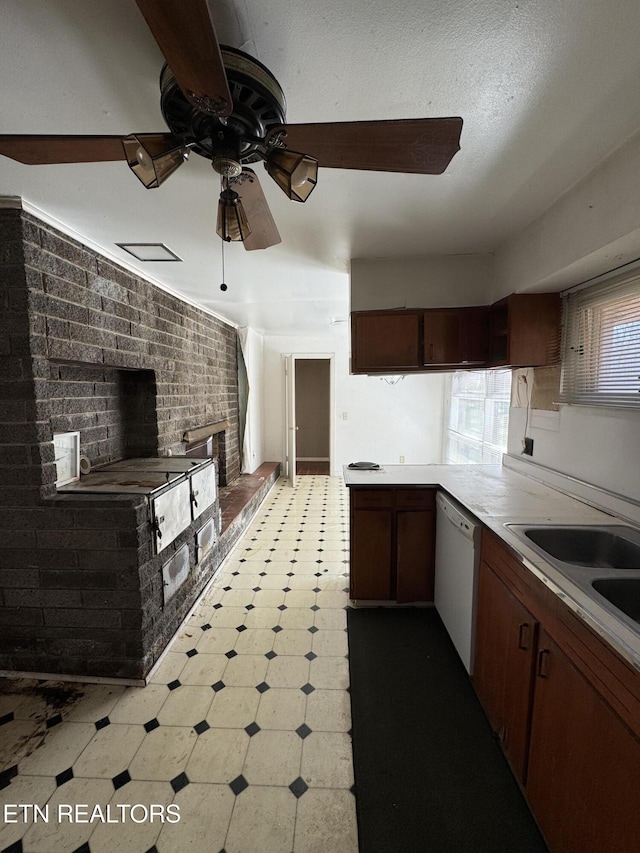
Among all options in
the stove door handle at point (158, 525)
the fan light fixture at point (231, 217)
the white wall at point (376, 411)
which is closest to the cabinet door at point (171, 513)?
the stove door handle at point (158, 525)

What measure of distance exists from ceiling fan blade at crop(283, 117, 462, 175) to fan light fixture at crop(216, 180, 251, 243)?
26 centimetres

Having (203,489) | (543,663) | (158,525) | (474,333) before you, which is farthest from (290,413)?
(543,663)

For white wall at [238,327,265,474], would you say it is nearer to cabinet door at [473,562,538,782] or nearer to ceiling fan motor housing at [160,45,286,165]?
cabinet door at [473,562,538,782]

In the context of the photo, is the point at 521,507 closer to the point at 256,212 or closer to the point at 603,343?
the point at 603,343

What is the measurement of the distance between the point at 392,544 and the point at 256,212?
83.0 inches

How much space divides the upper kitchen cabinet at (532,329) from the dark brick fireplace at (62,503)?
2.32m

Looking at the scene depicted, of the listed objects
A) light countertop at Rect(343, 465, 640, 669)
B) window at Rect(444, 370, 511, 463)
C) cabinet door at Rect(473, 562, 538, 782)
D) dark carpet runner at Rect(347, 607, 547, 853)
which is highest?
window at Rect(444, 370, 511, 463)

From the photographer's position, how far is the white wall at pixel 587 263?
4.44ft

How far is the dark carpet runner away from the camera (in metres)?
1.26

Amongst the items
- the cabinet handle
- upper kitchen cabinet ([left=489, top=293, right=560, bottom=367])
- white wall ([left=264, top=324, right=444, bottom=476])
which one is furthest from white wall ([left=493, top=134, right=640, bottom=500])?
white wall ([left=264, top=324, right=444, bottom=476])

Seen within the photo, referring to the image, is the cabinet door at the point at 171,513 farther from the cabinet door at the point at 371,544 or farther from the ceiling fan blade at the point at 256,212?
the ceiling fan blade at the point at 256,212

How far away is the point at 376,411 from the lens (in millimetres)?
5934

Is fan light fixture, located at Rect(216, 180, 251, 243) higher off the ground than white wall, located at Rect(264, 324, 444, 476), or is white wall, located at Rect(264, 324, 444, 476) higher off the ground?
fan light fixture, located at Rect(216, 180, 251, 243)

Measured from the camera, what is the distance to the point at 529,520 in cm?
173
